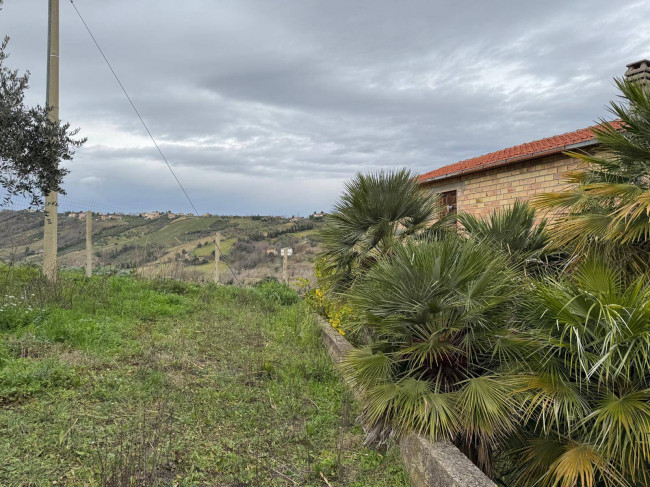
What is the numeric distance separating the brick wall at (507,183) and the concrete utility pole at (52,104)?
8.45 m

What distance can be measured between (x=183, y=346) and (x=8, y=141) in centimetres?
408

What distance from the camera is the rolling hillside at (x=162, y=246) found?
35.3ft

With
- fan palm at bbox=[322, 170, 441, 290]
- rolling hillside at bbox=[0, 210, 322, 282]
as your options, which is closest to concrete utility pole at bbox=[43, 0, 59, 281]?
rolling hillside at bbox=[0, 210, 322, 282]

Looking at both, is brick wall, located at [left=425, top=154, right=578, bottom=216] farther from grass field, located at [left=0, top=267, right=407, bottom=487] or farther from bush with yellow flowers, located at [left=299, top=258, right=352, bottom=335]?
grass field, located at [left=0, top=267, right=407, bottom=487]

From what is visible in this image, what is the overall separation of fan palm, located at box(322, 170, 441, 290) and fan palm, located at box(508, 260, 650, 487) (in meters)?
2.76

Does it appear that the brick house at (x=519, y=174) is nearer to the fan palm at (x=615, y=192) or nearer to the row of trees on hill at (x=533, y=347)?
the fan palm at (x=615, y=192)

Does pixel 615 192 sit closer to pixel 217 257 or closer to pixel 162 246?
pixel 217 257

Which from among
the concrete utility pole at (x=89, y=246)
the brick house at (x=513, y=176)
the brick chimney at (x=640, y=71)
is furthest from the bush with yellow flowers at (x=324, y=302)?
the brick chimney at (x=640, y=71)

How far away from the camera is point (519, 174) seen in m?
10.6

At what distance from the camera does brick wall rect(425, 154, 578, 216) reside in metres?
9.70

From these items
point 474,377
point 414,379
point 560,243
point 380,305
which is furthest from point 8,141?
point 560,243

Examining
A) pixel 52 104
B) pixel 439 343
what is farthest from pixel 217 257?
pixel 439 343

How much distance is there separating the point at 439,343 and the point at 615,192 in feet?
7.58

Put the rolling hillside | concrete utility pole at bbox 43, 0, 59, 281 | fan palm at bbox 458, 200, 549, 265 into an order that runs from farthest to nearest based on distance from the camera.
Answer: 1. the rolling hillside
2. concrete utility pole at bbox 43, 0, 59, 281
3. fan palm at bbox 458, 200, 549, 265
